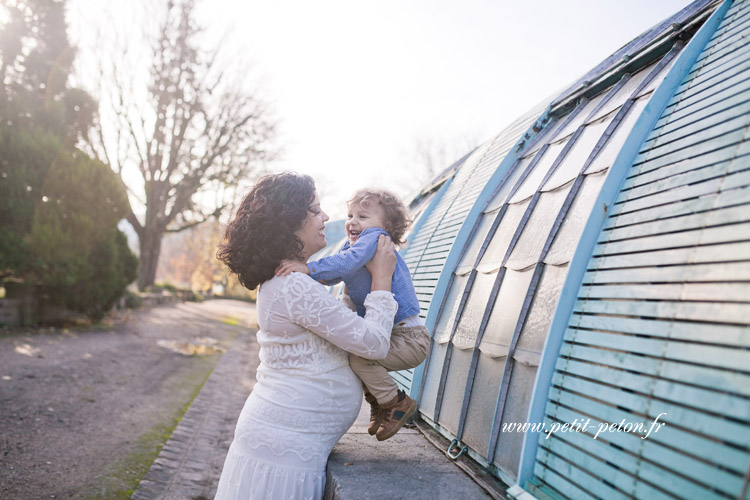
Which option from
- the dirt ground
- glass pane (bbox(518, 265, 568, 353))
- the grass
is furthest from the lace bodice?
the dirt ground

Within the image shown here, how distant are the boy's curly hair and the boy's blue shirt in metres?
0.30

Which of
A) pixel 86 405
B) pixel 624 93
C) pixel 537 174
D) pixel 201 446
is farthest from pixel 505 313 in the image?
pixel 86 405

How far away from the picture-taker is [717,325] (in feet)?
6.25

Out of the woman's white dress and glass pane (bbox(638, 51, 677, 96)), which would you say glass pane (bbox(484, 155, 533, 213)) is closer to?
glass pane (bbox(638, 51, 677, 96))

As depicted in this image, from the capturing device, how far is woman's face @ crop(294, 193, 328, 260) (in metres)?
2.88

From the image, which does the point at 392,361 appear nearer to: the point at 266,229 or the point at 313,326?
the point at 313,326

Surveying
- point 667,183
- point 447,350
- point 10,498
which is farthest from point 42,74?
point 667,183

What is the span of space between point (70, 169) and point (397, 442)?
43.1 ft

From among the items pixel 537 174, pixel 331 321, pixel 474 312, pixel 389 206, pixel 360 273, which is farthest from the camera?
pixel 537 174

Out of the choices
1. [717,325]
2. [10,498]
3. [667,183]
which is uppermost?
[667,183]

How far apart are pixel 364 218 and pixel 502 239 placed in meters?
1.28

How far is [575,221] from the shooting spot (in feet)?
10.1

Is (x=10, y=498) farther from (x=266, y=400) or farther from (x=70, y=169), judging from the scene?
(x=70, y=169)

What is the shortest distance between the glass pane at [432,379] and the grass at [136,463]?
307cm
